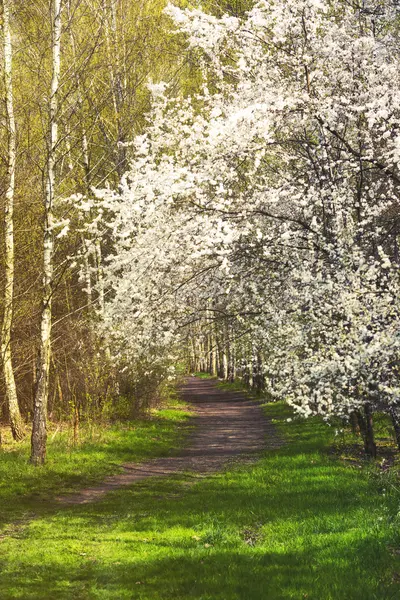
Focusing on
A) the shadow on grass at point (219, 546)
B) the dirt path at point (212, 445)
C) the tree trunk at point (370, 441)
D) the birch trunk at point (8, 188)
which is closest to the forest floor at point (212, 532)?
the shadow on grass at point (219, 546)

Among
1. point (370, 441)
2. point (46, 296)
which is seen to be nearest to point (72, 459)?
point (46, 296)

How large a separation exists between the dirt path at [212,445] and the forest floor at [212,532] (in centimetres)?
→ 13

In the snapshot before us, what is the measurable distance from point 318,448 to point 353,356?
787 cm

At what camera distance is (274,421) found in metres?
24.2

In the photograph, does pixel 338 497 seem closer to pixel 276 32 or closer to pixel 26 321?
pixel 276 32

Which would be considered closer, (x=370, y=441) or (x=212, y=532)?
(x=212, y=532)

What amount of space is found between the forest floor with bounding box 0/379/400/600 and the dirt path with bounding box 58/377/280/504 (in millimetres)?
135

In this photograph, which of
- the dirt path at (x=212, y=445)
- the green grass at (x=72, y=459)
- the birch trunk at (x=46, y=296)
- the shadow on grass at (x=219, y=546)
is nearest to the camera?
the shadow on grass at (x=219, y=546)

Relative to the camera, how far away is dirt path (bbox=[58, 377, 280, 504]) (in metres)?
13.9

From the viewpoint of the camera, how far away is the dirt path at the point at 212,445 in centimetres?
1386

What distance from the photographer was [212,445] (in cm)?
1927

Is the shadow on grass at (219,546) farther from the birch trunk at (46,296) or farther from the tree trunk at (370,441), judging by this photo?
the birch trunk at (46,296)

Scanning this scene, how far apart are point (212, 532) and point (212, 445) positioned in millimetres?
11121

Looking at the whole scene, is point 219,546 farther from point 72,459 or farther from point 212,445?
point 212,445
